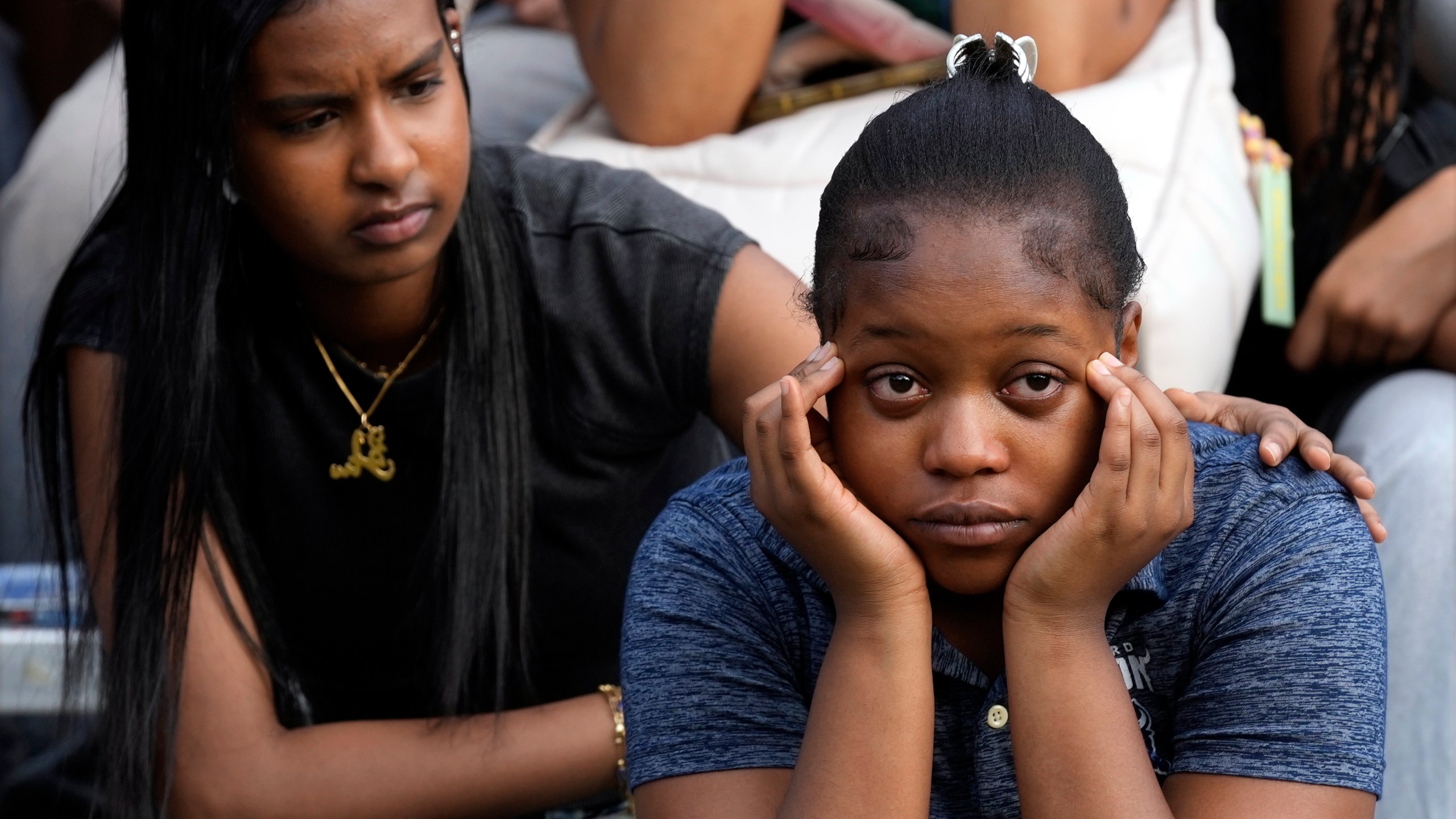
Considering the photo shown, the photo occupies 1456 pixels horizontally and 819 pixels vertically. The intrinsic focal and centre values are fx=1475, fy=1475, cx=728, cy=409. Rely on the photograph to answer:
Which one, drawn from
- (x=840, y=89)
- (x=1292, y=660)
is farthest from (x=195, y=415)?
(x=1292, y=660)

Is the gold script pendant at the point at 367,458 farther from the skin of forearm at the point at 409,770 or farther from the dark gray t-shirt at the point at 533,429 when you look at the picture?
the skin of forearm at the point at 409,770

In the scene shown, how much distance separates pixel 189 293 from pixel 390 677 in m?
0.57

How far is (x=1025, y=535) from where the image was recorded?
4.03 ft

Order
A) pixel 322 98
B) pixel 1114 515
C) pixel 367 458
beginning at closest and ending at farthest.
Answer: pixel 1114 515
pixel 322 98
pixel 367 458

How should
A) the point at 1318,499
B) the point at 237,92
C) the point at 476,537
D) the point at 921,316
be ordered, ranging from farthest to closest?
the point at 476,537
the point at 237,92
the point at 1318,499
the point at 921,316

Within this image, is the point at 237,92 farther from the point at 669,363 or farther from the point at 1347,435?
the point at 1347,435

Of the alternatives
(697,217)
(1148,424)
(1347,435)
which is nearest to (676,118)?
(697,217)

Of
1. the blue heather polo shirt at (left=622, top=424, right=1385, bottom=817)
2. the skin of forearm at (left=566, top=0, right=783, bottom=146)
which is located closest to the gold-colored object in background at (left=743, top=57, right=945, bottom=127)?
the skin of forearm at (left=566, top=0, right=783, bottom=146)

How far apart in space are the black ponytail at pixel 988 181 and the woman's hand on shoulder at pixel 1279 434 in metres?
0.20

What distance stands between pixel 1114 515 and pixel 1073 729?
175 mm

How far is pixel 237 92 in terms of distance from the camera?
66.4 inches

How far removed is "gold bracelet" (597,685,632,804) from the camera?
1811 millimetres

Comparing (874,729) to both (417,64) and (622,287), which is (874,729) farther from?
(417,64)

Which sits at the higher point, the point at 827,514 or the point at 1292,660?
the point at 827,514
